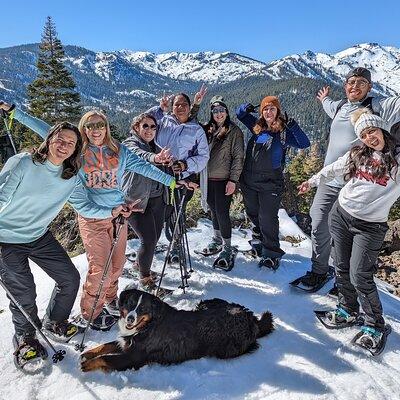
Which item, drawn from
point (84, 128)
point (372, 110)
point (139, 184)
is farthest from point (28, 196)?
point (372, 110)

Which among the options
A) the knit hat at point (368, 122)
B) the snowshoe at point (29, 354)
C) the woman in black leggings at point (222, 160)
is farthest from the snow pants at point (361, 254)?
the snowshoe at point (29, 354)

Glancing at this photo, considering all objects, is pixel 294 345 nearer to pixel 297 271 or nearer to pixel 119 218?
pixel 297 271

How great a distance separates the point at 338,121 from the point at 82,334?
4.37m

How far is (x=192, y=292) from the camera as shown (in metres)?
5.64

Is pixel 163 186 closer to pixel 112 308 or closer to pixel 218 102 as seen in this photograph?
pixel 218 102

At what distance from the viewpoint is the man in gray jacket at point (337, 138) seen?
5039 mm

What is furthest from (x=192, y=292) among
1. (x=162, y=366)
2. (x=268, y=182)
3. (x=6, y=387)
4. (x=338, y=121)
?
(x=338, y=121)

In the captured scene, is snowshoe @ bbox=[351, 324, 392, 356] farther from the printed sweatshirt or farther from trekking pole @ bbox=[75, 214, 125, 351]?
trekking pole @ bbox=[75, 214, 125, 351]

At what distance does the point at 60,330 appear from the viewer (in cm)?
445

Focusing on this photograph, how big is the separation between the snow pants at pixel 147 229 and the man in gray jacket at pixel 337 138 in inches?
91.6

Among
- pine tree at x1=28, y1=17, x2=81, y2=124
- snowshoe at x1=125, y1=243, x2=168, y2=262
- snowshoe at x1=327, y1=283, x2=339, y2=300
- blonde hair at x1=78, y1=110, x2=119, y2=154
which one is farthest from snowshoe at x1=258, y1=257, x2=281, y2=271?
pine tree at x1=28, y1=17, x2=81, y2=124

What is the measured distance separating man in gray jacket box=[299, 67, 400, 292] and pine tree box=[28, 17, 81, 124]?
99.6 feet

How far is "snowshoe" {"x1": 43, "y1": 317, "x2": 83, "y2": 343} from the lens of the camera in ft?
14.5

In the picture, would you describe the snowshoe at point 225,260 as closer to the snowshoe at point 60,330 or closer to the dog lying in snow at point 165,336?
the dog lying in snow at point 165,336
